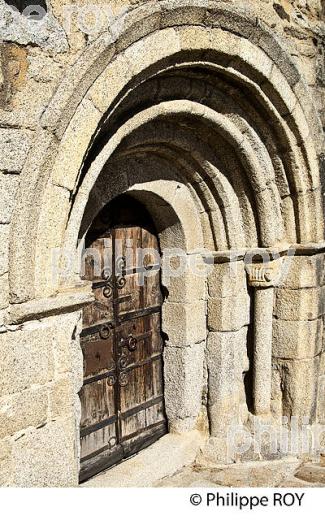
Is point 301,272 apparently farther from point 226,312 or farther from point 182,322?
point 182,322

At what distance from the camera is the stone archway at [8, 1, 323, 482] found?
2.94 meters

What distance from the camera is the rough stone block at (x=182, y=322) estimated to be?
4.74 m

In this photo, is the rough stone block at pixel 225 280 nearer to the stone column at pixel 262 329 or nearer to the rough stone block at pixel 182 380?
the stone column at pixel 262 329

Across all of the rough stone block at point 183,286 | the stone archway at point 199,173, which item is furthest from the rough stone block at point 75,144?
the rough stone block at point 183,286

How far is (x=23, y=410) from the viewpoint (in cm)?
292

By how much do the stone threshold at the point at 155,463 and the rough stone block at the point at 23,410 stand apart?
1.39 meters

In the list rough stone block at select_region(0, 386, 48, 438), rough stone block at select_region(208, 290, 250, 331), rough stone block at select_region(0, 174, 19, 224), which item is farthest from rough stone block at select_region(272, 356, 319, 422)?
rough stone block at select_region(0, 174, 19, 224)

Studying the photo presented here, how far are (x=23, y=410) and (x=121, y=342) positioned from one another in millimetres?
1614

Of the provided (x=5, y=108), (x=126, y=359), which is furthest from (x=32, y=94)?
(x=126, y=359)

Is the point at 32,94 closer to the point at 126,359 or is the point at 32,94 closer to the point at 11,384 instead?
the point at 11,384

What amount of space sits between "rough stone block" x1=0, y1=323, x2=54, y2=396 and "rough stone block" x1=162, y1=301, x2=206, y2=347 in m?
1.85

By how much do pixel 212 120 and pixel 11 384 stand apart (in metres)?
2.29

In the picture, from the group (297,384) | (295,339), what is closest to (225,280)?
(295,339)

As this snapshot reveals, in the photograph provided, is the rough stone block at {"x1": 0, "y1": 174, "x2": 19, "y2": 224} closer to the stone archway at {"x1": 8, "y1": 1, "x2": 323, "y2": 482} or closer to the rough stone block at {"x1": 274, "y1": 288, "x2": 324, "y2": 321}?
the stone archway at {"x1": 8, "y1": 1, "x2": 323, "y2": 482}
